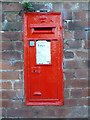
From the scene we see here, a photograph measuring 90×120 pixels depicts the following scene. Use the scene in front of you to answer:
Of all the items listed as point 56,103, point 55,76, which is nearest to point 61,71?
point 55,76

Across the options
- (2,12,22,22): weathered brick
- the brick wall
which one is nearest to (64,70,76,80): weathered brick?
the brick wall

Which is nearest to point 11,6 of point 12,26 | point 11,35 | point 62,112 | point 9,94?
point 12,26

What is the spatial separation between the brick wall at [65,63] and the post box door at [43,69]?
129 mm

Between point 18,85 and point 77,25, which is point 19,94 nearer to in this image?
point 18,85

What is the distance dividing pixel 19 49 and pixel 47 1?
696 mm

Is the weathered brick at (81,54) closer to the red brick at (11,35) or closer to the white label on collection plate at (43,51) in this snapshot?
the white label on collection plate at (43,51)

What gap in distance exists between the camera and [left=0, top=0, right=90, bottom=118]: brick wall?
13.6 ft

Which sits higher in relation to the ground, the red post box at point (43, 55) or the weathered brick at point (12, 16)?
the weathered brick at point (12, 16)

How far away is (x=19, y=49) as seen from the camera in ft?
13.6

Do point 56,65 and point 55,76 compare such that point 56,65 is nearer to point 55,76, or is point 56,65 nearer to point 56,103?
point 55,76

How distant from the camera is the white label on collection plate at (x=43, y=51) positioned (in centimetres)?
411

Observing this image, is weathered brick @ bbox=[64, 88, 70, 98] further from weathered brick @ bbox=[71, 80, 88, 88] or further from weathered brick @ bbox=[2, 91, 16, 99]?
weathered brick @ bbox=[2, 91, 16, 99]

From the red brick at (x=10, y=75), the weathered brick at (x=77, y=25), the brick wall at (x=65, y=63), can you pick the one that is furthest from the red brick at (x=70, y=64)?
the red brick at (x=10, y=75)

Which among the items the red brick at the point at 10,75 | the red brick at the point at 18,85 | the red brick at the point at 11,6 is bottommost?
the red brick at the point at 18,85
